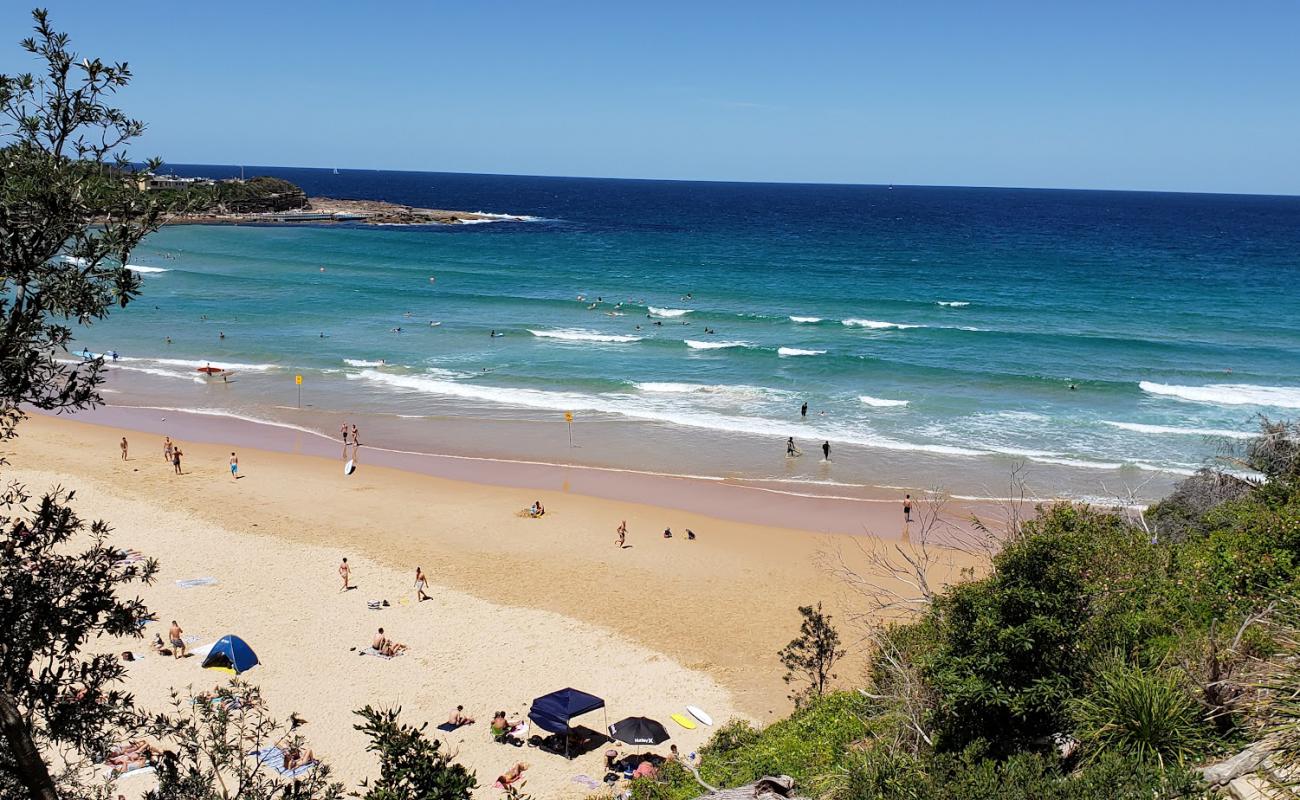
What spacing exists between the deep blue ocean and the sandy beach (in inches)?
195

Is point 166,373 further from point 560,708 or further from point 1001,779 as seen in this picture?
point 1001,779

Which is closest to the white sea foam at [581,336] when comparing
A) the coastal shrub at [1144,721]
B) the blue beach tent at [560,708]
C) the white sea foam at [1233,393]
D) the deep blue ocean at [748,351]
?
the deep blue ocean at [748,351]

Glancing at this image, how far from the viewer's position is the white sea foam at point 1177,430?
105ft

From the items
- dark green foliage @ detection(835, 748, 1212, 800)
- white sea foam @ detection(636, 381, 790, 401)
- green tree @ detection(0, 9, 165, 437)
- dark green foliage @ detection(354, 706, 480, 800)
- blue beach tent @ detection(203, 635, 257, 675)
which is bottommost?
blue beach tent @ detection(203, 635, 257, 675)

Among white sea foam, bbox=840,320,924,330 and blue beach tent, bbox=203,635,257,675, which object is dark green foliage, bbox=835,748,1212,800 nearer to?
blue beach tent, bbox=203,635,257,675

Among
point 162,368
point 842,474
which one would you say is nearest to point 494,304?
point 162,368

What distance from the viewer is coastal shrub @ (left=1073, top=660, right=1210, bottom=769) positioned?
837 cm

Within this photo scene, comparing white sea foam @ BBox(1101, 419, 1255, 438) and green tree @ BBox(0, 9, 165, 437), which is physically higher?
green tree @ BBox(0, 9, 165, 437)

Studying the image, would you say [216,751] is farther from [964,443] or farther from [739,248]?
[739,248]

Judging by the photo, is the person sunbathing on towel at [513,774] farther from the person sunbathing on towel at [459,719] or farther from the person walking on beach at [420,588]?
the person walking on beach at [420,588]

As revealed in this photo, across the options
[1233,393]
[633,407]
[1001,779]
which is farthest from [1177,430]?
[1001,779]

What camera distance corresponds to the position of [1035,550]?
923 cm

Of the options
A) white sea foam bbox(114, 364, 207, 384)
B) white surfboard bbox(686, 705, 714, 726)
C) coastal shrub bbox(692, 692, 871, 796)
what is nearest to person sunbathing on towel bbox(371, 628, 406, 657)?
white surfboard bbox(686, 705, 714, 726)

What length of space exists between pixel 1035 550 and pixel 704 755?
6.29 m
